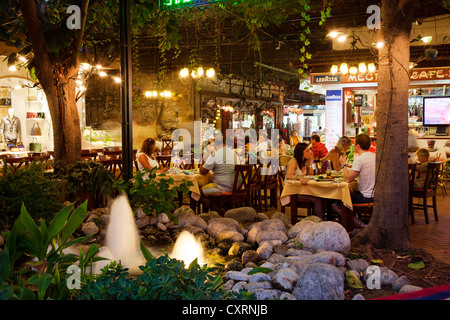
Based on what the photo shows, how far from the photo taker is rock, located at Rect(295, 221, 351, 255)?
4.30 metres

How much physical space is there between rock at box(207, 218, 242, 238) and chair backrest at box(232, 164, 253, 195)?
1.59 metres

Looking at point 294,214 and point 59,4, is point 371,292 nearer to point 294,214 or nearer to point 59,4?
point 294,214

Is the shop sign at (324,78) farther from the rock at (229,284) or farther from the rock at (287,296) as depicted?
the rock at (287,296)

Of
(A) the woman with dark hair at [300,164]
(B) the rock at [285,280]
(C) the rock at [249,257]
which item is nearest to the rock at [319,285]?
(B) the rock at [285,280]

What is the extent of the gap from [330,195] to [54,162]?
13.3ft

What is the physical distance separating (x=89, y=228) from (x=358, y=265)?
3005 mm

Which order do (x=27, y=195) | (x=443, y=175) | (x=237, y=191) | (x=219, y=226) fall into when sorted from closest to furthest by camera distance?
(x=27, y=195) < (x=219, y=226) < (x=237, y=191) < (x=443, y=175)

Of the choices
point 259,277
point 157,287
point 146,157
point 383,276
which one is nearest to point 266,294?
point 259,277

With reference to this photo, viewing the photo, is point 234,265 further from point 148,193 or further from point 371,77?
point 371,77

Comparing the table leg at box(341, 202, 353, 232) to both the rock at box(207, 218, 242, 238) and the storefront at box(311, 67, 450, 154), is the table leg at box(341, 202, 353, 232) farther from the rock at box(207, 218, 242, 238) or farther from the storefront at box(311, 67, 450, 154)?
the storefront at box(311, 67, 450, 154)

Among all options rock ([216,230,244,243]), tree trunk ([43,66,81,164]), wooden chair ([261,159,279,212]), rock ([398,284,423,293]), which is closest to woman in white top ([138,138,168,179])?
tree trunk ([43,66,81,164])

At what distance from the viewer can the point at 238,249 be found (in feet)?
14.7

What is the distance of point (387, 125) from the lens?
465 centimetres
